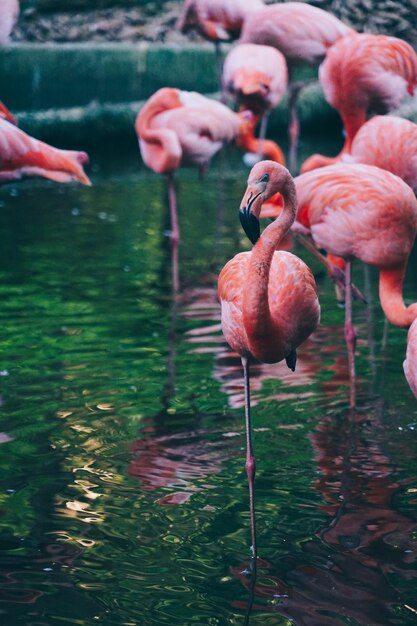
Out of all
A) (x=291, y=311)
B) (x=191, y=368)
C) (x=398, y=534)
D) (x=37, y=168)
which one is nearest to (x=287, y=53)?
(x=37, y=168)

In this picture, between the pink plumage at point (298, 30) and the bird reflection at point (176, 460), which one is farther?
the pink plumage at point (298, 30)

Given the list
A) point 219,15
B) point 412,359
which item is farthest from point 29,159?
point 219,15

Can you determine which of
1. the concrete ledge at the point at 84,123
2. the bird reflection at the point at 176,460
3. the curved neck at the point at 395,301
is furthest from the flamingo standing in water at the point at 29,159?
the concrete ledge at the point at 84,123

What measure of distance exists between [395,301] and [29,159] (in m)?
1.91

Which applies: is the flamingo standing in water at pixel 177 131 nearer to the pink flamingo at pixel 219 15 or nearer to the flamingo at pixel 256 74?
the flamingo at pixel 256 74

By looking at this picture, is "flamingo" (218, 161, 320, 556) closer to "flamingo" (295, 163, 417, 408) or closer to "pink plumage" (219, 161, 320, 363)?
"pink plumage" (219, 161, 320, 363)

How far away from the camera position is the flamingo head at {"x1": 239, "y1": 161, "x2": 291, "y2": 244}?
2.75 m

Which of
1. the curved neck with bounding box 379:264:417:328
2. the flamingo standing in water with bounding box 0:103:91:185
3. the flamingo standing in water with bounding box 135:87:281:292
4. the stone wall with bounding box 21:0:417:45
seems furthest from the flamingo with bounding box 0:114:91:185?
the stone wall with bounding box 21:0:417:45

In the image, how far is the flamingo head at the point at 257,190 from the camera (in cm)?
275

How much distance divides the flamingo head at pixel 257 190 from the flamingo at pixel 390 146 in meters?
1.58

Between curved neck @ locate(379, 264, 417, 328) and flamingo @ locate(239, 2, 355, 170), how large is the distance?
2932mm

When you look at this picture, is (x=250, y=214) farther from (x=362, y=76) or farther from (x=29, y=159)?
(x=362, y=76)

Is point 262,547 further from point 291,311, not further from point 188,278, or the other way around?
point 188,278

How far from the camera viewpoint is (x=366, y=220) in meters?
3.86
